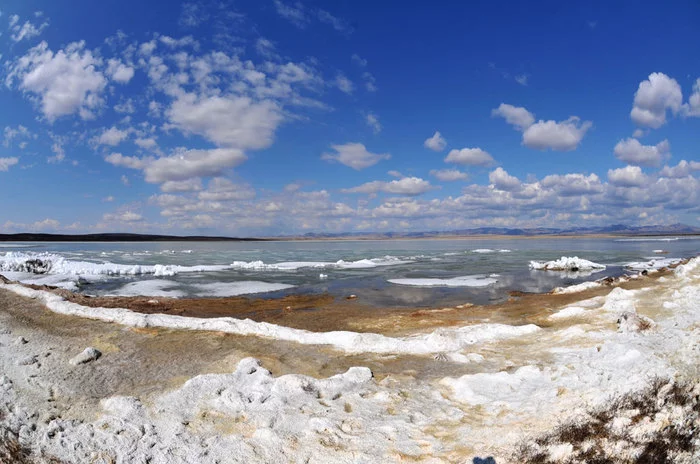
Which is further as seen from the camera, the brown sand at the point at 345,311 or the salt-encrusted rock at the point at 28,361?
the brown sand at the point at 345,311

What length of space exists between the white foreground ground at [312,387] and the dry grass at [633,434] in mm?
226

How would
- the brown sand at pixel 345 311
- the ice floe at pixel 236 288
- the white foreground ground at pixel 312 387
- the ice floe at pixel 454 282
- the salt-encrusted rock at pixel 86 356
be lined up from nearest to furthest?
the white foreground ground at pixel 312 387 → the salt-encrusted rock at pixel 86 356 → the brown sand at pixel 345 311 → the ice floe at pixel 236 288 → the ice floe at pixel 454 282

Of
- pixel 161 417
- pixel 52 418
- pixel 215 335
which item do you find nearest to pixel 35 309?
pixel 215 335

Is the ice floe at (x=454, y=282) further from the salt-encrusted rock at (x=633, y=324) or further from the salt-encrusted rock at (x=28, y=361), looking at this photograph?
the salt-encrusted rock at (x=28, y=361)

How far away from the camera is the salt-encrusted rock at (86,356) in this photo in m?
7.10

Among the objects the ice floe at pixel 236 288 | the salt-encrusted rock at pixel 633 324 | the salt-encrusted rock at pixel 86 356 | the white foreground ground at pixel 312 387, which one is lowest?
the ice floe at pixel 236 288

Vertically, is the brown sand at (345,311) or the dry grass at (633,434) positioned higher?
the dry grass at (633,434)

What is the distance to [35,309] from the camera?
1138 centimetres

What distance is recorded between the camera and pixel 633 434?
13.3 ft

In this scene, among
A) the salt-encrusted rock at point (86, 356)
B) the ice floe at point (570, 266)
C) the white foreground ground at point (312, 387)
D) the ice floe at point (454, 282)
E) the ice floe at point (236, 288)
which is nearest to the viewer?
the white foreground ground at point (312, 387)

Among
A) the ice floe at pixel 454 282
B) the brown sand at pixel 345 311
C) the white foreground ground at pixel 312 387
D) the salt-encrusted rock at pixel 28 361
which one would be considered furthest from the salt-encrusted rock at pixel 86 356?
the ice floe at pixel 454 282

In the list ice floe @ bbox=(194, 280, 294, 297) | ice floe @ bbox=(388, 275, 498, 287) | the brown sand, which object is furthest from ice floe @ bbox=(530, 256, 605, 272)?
ice floe @ bbox=(194, 280, 294, 297)

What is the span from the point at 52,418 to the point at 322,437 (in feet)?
Result: 10.6

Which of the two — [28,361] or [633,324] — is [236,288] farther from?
[633,324]
